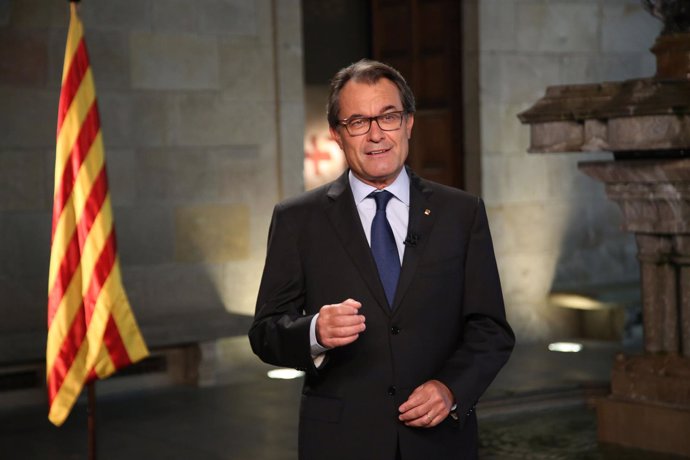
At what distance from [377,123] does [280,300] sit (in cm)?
51

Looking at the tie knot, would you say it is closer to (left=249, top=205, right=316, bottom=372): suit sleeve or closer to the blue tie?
the blue tie

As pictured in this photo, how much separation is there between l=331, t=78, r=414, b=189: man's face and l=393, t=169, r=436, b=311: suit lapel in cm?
13

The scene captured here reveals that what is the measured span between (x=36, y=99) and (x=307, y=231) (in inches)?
235

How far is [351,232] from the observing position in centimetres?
310

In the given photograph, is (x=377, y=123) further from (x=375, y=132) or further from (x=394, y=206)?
(x=394, y=206)

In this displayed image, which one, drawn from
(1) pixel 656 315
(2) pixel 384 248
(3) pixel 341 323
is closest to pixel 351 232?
(2) pixel 384 248

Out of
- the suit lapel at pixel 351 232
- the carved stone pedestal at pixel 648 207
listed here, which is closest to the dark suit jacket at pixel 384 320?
the suit lapel at pixel 351 232

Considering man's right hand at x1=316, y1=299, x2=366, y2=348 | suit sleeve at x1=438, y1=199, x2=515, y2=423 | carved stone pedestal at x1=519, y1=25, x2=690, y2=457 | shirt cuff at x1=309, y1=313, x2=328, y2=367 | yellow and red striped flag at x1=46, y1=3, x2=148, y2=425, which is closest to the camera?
man's right hand at x1=316, y1=299, x2=366, y2=348

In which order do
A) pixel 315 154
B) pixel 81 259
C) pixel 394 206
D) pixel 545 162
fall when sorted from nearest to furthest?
pixel 394 206
pixel 81 259
pixel 545 162
pixel 315 154

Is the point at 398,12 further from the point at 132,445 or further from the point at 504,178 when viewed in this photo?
the point at 132,445

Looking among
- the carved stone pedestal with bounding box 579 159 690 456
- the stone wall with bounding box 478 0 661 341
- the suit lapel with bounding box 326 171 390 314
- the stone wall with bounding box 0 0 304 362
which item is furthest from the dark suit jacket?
the stone wall with bounding box 478 0 661 341

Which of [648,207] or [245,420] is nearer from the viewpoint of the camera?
[648,207]

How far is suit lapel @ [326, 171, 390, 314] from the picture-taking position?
3027mm

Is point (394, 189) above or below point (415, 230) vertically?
above
